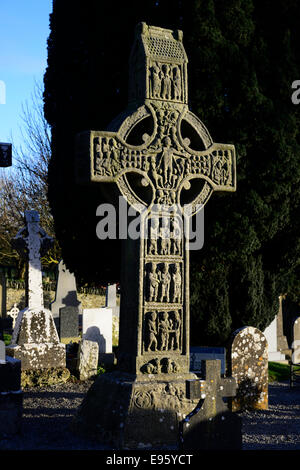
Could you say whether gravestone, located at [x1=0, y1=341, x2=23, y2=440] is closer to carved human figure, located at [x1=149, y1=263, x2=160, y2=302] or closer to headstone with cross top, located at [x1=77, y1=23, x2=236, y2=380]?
headstone with cross top, located at [x1=77, y1=23, x2=236, y2=380]

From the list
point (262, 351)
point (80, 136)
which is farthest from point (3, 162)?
point (262, 351)

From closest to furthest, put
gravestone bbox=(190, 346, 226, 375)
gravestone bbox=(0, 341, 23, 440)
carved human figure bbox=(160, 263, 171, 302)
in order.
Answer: gravestone bbox=(0, 341, 23, 440), carved human figure bbox=(160, 263, 171, 302), gravestone bbox=(190, 346, 226, 375)

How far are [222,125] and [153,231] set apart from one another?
3832 mm

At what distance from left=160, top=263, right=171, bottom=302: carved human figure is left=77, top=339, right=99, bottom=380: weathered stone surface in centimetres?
458

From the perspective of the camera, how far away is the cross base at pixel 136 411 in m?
5.70

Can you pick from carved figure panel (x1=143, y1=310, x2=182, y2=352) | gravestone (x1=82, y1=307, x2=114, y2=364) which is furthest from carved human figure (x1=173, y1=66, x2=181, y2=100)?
gravestone (x1=82, y1=307, x2=114, y2=364)

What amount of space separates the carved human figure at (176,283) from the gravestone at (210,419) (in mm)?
1261

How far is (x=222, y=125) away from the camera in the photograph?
9.47 meters

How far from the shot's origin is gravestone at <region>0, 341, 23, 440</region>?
19.7ft

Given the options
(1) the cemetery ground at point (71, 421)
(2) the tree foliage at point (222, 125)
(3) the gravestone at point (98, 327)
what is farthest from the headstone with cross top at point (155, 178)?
(3) the gravestone at point (98, 327)

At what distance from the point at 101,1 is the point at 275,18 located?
3.01 m

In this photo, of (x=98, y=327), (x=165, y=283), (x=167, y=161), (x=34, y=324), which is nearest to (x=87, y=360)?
(x=34, y=324)

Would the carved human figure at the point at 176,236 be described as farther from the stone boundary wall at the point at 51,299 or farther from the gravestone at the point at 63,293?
the stone boundary wall at the point at 51,299
